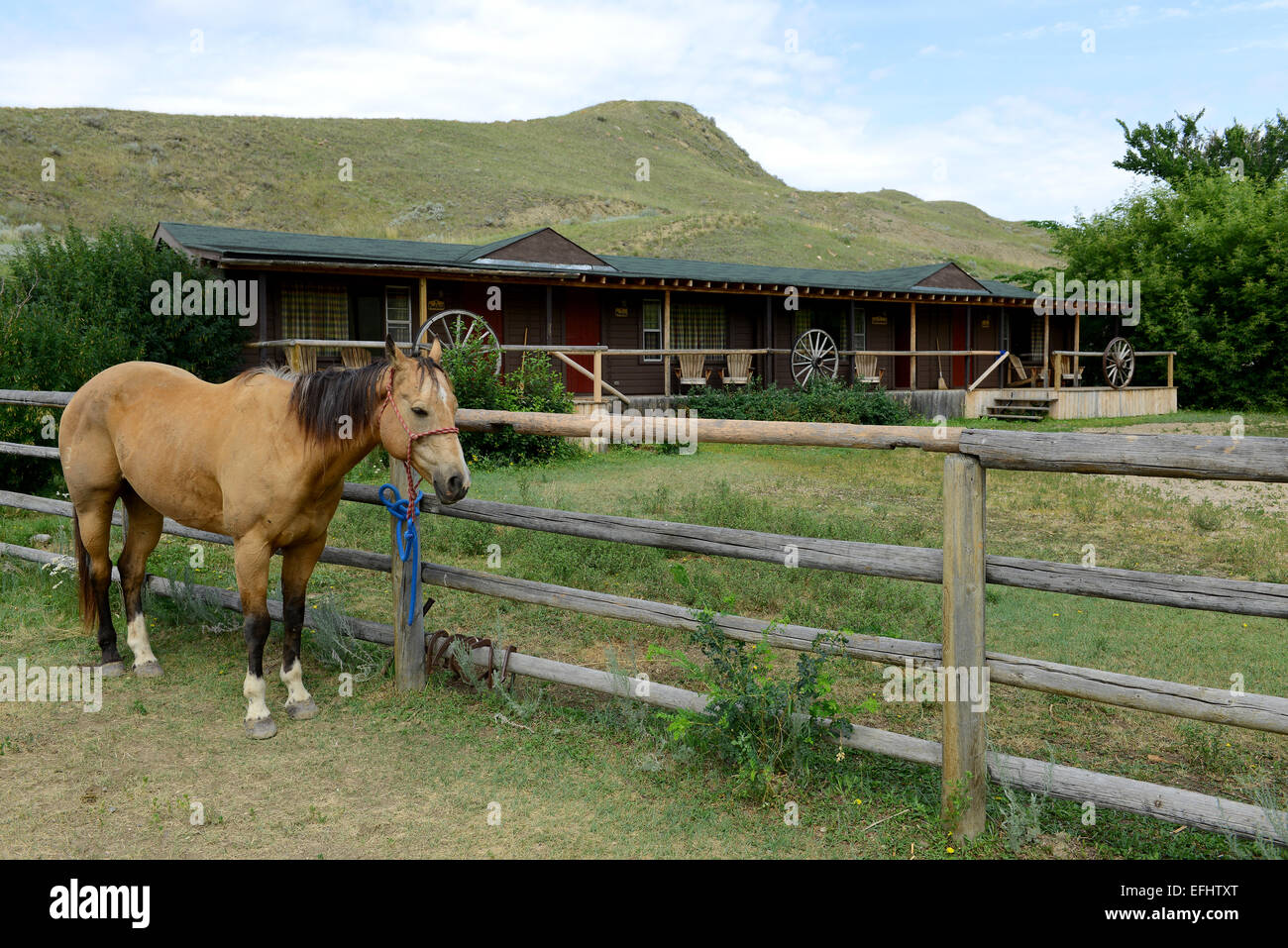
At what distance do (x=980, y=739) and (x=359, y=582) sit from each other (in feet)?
17.4

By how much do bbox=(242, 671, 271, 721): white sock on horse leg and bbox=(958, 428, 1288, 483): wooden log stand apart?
3408 mm

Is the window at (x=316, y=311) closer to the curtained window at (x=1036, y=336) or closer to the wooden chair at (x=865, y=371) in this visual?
the wooden chair at (x=865, y=371)

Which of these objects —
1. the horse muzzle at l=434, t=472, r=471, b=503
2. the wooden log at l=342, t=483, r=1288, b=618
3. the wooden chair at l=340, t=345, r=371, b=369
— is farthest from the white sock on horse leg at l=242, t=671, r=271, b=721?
the wooden chair at l=340, t=345, r=371, b=369

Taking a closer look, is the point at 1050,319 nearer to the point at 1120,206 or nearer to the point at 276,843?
the point at 1120,206

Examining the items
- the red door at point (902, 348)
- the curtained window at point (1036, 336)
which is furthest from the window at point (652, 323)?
the curtained window at point (1036, 336)

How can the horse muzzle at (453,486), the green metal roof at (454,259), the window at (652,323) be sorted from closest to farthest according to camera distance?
the horse muzzle at (453,486) < the green metal roof at (454,259) < the window at (652,323)

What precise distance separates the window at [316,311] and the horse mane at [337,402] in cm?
1557

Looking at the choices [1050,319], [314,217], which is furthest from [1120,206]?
[314,217]

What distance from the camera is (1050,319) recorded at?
98.6 ft

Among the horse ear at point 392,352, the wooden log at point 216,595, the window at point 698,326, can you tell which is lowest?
the wooden log at point 216,595

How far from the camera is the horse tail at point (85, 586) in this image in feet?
17.2

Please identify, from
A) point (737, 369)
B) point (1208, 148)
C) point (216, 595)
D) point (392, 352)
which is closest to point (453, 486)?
point (392, 352)

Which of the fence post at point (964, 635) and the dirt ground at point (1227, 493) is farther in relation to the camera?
the dirt ground at point (1227, 493)
